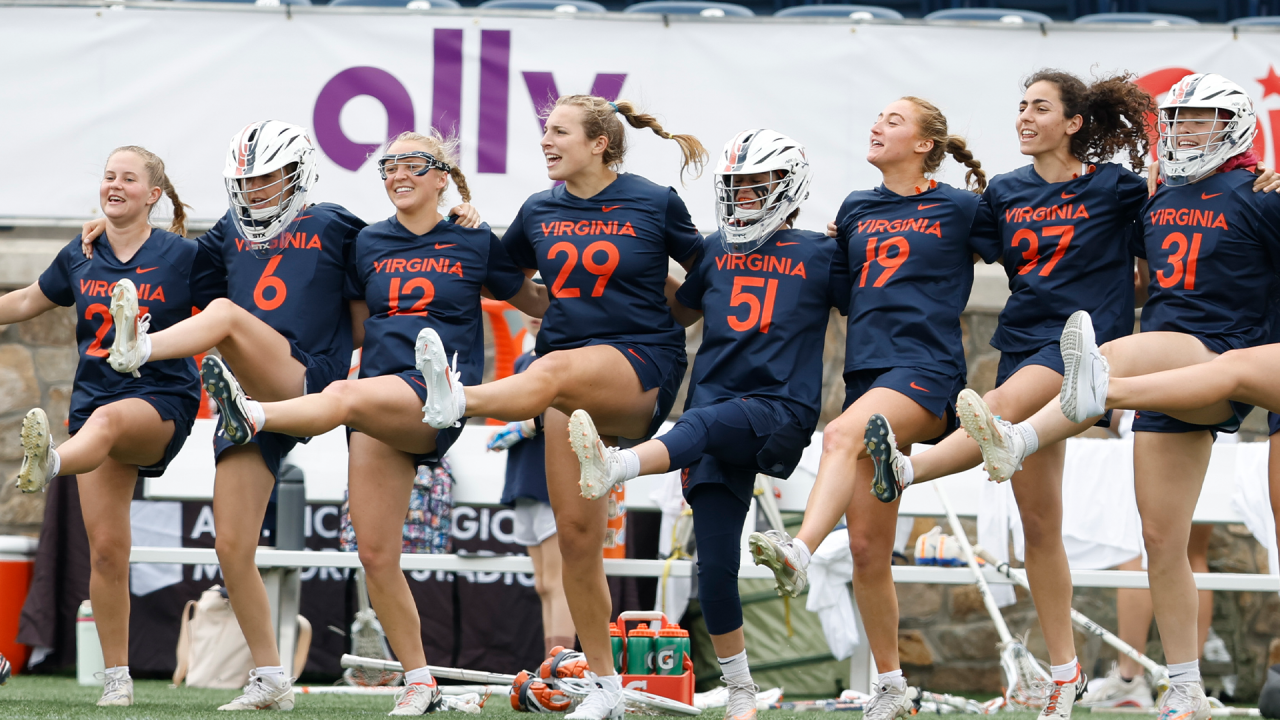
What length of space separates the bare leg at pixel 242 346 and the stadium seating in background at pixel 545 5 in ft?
12.1

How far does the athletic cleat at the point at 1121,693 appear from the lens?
6.04 m

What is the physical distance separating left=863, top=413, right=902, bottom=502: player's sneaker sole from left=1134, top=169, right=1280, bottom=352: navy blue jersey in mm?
975

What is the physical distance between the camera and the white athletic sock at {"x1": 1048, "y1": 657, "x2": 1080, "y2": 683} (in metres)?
4.01

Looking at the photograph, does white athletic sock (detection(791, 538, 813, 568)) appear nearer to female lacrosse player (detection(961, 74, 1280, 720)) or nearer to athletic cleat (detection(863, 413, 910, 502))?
athletic cleat (detection(863, 413, 910, 502))

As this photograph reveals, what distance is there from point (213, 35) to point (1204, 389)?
5766mm

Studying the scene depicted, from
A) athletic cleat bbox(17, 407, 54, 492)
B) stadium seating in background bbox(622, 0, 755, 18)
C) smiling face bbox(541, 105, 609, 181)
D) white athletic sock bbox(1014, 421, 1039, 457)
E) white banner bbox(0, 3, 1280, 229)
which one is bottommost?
athletic cleat bbox(17, 407, 54, 492)

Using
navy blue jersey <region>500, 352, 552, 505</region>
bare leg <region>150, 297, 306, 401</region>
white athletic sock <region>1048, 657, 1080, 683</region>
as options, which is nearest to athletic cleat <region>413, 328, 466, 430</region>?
bare leg <region>150, 297, 306, 401</region>

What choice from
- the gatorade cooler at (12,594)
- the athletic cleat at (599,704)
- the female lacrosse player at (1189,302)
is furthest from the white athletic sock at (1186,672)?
the gatorade cooler at (12,594)

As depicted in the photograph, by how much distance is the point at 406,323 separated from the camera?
14.0 feet

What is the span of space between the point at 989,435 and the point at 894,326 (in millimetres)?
604

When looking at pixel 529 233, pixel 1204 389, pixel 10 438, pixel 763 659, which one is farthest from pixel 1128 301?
pixel 10 438

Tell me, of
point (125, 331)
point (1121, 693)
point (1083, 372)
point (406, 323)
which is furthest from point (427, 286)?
point (1121, 693)

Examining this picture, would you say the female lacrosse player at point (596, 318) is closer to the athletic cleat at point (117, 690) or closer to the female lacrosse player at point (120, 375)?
the female lacrosse player at point (120, 375)

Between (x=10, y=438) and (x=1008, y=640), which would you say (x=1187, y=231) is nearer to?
(x=1008, y=640)
